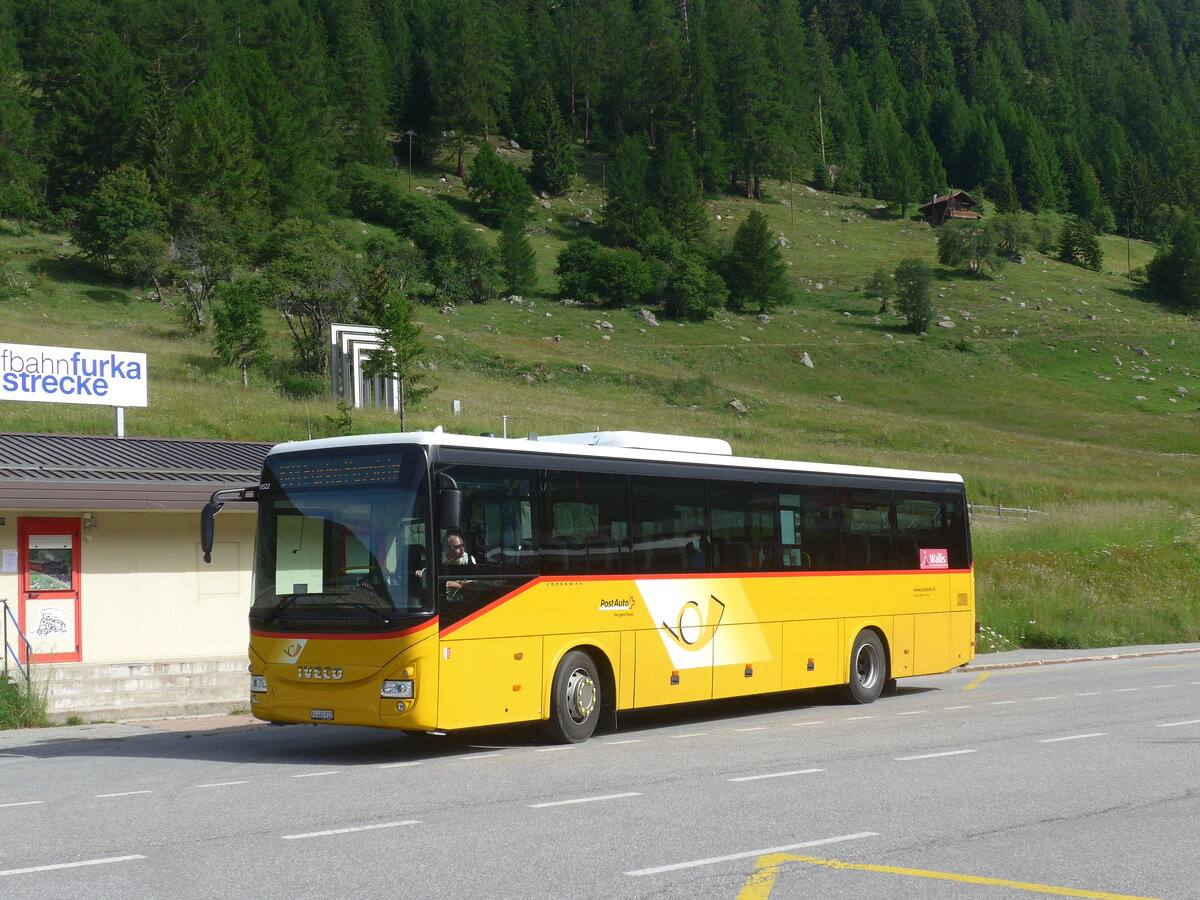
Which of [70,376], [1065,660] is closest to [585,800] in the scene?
[1065,660]

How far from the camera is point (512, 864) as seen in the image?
698 centimetres

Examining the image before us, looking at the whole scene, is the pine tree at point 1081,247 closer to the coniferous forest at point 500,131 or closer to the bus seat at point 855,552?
the coniferous forest at point 500,131

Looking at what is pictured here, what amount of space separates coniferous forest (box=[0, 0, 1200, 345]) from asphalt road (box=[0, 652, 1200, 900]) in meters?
40.9

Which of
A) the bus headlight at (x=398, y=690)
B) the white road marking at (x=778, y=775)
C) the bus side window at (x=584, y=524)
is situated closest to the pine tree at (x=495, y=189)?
the bus side window at (x=584, y=524)

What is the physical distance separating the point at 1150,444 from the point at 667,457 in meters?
61.6

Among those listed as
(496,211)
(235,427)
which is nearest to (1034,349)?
(496,211)

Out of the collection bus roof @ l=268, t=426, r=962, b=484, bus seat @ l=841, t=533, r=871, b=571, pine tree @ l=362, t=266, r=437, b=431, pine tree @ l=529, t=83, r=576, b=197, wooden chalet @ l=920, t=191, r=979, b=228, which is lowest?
bus seat @ l=841, t=533, r=871, b=571

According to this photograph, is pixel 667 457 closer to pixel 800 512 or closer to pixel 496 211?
Answer: pixel 800 512

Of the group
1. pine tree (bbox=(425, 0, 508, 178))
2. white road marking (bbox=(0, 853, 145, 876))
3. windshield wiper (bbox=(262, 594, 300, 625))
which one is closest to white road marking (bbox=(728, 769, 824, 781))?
windshield wiper (bbox=(262, 594, 300, 625))

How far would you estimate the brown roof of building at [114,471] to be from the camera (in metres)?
17.6

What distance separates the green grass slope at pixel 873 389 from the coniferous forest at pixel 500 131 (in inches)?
192

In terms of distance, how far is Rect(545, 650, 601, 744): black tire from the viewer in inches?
504

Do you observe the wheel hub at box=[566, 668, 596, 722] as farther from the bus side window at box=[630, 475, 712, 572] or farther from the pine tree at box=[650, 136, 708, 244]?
the pine tree at box=[650, 136, 708, 244]

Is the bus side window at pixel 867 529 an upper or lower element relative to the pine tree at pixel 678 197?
lower
